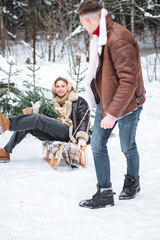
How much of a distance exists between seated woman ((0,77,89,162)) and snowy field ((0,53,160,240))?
402 millimetres

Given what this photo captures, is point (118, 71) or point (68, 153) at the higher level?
point (118, 71)

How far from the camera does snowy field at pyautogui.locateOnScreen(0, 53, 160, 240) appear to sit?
246 cm

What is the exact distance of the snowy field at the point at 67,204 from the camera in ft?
8.07

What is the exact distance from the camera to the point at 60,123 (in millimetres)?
4516

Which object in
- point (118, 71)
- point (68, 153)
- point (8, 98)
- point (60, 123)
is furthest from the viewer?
point (8, 98)

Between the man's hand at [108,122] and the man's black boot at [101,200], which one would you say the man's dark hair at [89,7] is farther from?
the man's black boot at [101,200]

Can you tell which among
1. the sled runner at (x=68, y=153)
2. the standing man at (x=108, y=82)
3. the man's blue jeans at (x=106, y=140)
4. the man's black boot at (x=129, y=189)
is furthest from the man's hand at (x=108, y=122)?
the sled runner at (x=68, y=153)

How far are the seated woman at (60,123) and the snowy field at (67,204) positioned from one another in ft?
1.32

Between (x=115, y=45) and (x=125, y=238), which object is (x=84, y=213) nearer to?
(x=125, y=238)

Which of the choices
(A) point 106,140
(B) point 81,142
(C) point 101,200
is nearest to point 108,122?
(A) point 106,140

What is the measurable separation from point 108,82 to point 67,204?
1.23 m

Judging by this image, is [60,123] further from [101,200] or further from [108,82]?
[108,82]

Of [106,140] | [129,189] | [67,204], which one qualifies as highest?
[106,140]

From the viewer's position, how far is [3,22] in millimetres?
18562
